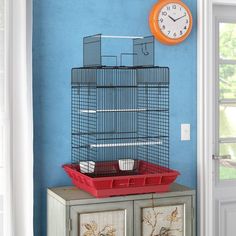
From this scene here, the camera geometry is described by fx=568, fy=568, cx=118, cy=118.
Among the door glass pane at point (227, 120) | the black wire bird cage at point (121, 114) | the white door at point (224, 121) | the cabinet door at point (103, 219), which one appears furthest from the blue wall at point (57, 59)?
the door glass pane at point (227, 120)

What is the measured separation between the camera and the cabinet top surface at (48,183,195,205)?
3.02 metres

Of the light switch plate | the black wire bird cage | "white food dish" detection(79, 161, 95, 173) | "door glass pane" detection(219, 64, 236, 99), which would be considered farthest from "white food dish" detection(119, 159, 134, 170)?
"door glass pane" detection(219, 64, 236, 99)

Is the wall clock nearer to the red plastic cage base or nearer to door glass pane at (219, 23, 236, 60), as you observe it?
door glass pane at (219, 23, 236, 60)

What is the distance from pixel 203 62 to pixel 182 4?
1.31 ft

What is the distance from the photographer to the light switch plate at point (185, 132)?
369cm

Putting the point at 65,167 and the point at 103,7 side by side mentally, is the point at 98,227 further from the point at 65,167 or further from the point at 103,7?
the point at 103,7

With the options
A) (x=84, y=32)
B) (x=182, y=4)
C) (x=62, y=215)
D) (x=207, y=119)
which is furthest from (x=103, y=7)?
(x=62, y=215)

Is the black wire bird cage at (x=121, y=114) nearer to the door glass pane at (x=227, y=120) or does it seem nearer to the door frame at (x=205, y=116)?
the door frame at (x=205, y=116)

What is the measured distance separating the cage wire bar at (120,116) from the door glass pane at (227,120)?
0.49 m

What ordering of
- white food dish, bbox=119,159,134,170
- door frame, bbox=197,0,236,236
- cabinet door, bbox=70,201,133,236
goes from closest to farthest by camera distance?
cabinet door, bbox=70,201,133,236, white food dish, bbox=119,159,134,170, door frame, bbox=197,0,236,236

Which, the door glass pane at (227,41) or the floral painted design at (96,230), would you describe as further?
the door glass pane at (227,41)

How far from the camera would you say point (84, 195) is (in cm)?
311

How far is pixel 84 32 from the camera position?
3.41 m

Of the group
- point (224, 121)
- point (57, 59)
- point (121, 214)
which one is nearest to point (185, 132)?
point (224, 121)
